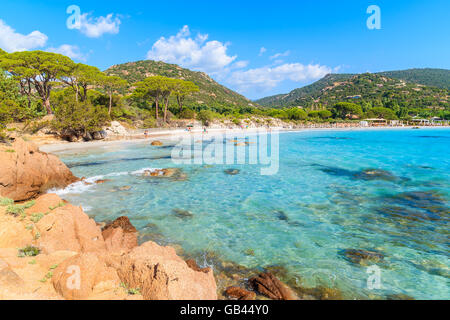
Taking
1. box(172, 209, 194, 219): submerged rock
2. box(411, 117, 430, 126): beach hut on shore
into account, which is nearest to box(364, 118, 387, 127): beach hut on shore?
box(411, 117, 430, 126): beach hut on shore

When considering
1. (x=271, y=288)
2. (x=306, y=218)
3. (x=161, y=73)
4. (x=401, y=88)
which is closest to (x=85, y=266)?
(x=271, y=288)

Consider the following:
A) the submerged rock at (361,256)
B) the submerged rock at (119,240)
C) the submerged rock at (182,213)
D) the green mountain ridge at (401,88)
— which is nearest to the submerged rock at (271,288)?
the submerged rock at (361,256)

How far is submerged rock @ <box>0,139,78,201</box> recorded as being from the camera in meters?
7.94

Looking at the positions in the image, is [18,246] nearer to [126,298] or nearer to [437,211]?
[126,298]

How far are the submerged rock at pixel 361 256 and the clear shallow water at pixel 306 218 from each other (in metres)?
0.15

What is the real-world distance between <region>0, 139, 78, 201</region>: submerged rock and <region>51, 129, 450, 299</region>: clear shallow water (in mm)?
1096

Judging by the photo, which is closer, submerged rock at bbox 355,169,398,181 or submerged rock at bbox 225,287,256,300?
submerged rock at bbox 225,287,256,300

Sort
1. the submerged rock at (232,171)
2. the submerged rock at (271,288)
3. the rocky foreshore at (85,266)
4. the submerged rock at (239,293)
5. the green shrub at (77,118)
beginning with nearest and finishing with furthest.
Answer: the rocky foreshore at (85,266) → the submerged rock at (239,293) → the submerged rock at (271,288) → the submerged rock at (232,171) → the green shrub at (77,118)

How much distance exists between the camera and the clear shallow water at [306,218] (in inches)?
216

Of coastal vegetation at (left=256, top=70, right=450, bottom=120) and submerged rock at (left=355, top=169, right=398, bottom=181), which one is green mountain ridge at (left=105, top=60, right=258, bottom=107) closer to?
coastal vegetation at (left=256, top=70, right=450, bottom=120)

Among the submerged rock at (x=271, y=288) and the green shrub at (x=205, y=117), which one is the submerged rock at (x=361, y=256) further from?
the green shrub at (x=205, y=117)
